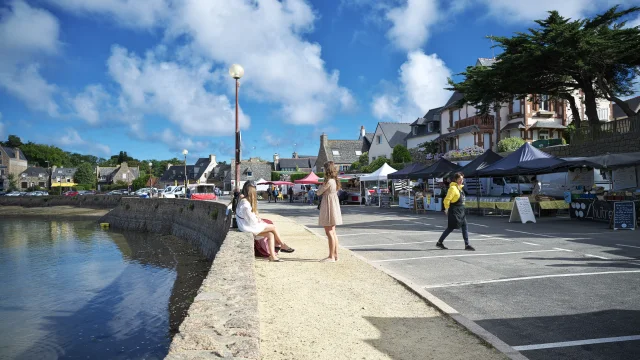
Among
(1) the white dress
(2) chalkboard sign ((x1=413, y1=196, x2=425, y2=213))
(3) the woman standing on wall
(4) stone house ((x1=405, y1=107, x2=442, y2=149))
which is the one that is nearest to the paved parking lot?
(3) the woman standing on wall

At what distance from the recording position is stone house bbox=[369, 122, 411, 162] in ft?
181

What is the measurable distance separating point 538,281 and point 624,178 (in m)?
15.8

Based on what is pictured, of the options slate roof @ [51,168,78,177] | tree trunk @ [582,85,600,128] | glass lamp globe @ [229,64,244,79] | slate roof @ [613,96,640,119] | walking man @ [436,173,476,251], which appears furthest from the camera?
slate roof @ [51,168,78,177]

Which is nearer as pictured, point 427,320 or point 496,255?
point 427,320

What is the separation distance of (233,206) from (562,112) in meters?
34.5

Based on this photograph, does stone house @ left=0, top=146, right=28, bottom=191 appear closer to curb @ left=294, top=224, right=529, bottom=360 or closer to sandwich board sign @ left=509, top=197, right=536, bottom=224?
sandwich board sign @ left=509, top=197, right=536, bottom=224

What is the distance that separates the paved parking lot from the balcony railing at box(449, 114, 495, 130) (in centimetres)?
2596

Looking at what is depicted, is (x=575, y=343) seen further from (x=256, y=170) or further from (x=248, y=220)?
(x=256, y=170)

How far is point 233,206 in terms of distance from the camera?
37.2 feet

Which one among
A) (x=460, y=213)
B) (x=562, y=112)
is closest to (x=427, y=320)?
(x=460, y=213)

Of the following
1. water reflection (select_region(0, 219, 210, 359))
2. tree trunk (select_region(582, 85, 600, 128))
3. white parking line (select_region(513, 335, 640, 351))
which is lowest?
water reflection (select_region(0, 219, 210, 359))

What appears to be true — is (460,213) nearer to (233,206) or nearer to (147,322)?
(233,206)

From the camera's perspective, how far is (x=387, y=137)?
182 feet

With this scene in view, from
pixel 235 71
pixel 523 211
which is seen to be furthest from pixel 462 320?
pixel 523 211
